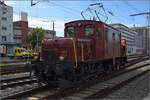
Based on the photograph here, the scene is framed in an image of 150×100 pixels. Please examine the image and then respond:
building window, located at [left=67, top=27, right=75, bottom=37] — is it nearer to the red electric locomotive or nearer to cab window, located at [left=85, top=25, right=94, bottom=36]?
the red electric locomotive

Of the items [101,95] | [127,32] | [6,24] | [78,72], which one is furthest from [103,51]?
[127,32]

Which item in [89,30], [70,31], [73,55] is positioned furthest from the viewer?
[70,31]

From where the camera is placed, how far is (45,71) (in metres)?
7.38

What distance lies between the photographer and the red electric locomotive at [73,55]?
7154 mm

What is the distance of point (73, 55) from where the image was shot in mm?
7559

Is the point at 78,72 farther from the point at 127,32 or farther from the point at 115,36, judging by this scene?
the point at 127,32

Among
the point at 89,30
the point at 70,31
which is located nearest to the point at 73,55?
the point at 89,30

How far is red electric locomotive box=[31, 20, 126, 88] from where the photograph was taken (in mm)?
7154

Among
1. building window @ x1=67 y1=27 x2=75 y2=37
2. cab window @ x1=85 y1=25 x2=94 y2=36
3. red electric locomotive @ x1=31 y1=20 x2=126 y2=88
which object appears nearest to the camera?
red electric locomotive @ x1=31 y1=20 x2=126 y2=88

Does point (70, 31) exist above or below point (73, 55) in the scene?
above

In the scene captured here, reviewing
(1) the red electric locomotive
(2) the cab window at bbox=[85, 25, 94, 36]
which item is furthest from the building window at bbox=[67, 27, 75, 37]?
(2) the cab window at bbox=[85, 25, 94, 36]

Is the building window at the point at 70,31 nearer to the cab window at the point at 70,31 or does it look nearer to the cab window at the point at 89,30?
the cab window at the point at 70,31

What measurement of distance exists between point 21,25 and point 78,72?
177 ft

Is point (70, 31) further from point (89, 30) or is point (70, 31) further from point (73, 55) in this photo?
point (73, 55)
